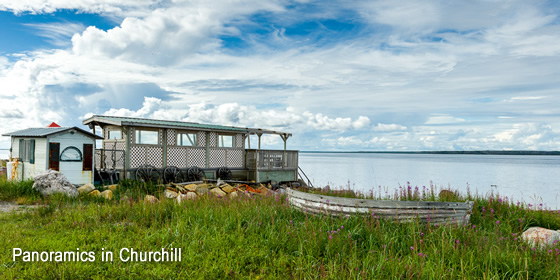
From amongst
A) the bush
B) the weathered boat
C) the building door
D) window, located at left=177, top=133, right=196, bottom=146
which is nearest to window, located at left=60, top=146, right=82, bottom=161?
the building door

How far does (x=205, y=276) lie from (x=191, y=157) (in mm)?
15394

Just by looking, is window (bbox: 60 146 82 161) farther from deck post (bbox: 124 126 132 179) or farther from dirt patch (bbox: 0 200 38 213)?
dirt patch (bbox: 0 200 38 213)

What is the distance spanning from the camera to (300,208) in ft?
24.5

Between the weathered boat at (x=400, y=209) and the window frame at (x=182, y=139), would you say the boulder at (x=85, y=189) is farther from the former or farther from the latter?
the weathered boat at (x=400, y=209)

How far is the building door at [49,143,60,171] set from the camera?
46.4ft

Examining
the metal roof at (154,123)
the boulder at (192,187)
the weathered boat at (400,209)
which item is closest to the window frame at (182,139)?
the metal roof at (154,123)

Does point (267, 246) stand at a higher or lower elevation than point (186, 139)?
lower

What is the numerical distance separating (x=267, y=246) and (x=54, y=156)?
477 inches

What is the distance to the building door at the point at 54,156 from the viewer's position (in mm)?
14141

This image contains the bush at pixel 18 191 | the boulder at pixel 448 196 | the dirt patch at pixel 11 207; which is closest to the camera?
the boulder at pixel 448 196

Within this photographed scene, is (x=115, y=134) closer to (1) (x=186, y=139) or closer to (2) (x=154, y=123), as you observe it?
(2) (x=154, y=123)

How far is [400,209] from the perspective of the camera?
6.54 meters

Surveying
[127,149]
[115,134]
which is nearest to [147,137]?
[127,149]

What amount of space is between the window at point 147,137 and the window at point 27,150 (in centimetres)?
429
